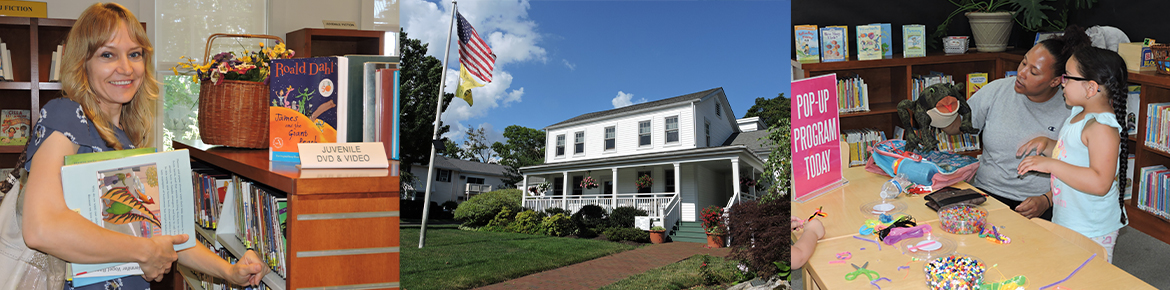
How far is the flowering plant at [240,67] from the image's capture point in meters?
1.81

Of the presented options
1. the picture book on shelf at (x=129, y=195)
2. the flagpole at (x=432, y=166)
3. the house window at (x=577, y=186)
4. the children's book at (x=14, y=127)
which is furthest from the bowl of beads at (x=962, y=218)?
the children's book at (x=14, y=127)

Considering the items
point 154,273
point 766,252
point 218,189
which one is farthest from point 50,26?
point 766,252

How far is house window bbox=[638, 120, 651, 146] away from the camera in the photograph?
6.52 feet

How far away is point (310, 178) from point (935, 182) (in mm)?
1670

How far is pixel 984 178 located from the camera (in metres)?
1.42

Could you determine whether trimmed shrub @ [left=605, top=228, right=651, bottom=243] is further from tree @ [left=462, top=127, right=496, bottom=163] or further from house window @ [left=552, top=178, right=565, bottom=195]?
tree @ [left=462, top=127, right=496, bottom=163]

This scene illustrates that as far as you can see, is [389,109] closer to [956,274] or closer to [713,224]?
[713,224]

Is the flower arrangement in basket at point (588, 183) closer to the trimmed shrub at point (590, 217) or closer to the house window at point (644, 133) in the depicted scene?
the trimmed shrub at point (590, 217)

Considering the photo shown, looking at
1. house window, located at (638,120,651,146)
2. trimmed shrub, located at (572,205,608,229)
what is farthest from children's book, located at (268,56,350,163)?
house window, located at (638,120,651,146)

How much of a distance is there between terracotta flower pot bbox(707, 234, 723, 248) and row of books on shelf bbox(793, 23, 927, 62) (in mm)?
719

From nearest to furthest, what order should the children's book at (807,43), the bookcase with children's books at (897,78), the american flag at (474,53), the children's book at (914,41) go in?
the bookcase with children's books at (897,78)
the children's book at (914,41)
the children's book at (807,43)
the american flag at (474,53)

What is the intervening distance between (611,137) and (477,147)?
55cm

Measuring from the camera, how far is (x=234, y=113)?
6.23 feet

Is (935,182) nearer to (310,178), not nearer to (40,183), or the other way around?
(310,178)
